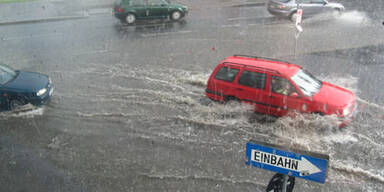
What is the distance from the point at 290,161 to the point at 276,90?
235 inches

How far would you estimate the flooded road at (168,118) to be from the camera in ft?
23.4

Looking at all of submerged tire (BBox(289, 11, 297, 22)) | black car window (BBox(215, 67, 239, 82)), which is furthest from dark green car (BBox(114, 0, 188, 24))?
black car window (BBox(215, 67, 239, 82))

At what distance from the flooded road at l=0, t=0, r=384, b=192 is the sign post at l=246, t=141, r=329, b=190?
4088mm

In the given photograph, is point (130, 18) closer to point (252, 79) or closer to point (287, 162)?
point (252, 79)

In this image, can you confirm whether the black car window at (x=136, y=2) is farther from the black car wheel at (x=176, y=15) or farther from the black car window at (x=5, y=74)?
the black car window at (x=5, y=74)

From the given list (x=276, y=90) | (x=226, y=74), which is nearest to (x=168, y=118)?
(x=226, y=74)

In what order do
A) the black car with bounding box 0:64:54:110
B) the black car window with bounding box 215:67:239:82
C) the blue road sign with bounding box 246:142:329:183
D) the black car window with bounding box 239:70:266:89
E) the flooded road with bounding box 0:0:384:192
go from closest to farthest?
1. the blue road sign with bounding box 246:142:329:183
2. the flooded road with bounding box 0:0:384:192
3. the black car window with bounding box 239:70:266:89
4. the black car window with bounding box 215:67:239:82
5. the black car with bounding box 0:64:54:110

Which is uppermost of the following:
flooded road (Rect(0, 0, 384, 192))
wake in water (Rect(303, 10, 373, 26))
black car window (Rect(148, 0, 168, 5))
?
black car window (Rect(148, 0, 168, 5))

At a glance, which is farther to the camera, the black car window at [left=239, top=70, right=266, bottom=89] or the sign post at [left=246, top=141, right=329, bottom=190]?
the black car window at [left=239, top=70, right=266, bottom=89]

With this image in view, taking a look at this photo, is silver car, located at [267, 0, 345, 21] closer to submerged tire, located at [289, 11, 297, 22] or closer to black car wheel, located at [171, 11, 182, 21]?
submerged tire, located at [289, 11, 297, 22]

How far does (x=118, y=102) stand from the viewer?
1028 cm

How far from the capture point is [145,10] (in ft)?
58.2

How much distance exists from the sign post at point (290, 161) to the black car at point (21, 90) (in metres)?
8.66

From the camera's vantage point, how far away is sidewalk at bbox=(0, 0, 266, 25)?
19.4m
